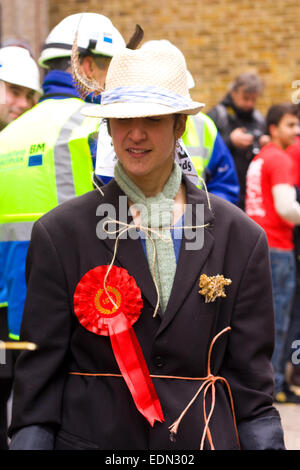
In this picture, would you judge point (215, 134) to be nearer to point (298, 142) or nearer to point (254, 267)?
point (254, 267)

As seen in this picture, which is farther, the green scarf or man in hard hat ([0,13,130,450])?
man in hard hat ([0,13,130,450])

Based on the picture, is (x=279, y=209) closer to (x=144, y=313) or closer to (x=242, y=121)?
(x=242, y=121)

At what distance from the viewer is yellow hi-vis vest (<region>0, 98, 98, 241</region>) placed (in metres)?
3.37

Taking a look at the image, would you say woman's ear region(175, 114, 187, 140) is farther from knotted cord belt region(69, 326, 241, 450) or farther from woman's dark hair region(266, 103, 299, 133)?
woman's dark hair region(266, 103, 299, 133)

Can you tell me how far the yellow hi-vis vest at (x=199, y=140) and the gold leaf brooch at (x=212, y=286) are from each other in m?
1.61

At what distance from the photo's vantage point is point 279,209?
5934 mm

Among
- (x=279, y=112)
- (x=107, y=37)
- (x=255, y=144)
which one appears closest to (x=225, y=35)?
(x=255, y=144)

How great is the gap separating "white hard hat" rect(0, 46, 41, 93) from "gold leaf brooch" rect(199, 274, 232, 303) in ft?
8.02

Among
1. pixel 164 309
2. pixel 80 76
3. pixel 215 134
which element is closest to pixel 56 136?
pixel 80 76

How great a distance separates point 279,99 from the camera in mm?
A: 11031

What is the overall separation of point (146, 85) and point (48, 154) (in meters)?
1.16

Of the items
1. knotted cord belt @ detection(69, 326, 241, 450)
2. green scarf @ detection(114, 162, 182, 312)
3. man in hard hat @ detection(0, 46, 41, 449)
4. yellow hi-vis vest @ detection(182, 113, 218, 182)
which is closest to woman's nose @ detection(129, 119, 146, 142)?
green scarf @ detection(114, 162, 182, 312)

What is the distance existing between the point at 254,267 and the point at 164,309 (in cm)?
29

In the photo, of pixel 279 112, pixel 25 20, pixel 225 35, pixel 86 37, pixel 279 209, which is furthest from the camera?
pixel 225 35
